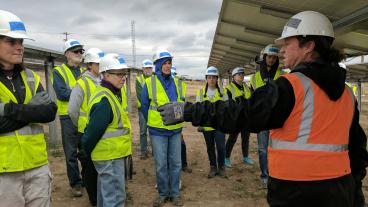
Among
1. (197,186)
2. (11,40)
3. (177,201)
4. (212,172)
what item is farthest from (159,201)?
(11,40)

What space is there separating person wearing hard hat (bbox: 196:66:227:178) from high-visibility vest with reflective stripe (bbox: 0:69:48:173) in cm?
419

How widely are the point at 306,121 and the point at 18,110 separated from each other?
210 cm

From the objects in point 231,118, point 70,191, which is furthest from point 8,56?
point 70,191

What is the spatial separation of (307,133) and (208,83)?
16.5ft

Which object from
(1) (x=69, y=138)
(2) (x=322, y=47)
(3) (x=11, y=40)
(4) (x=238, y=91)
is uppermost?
(3) (x=11, y=40)

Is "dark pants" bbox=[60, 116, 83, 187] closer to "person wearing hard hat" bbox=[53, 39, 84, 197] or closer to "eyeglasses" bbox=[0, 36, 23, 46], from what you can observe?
"person wearing hard hat" bbox=[53, 39, 84, 197]

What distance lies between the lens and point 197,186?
645cm

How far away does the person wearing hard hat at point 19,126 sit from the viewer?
2.66 m

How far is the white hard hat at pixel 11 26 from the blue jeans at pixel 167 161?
268 centimetres

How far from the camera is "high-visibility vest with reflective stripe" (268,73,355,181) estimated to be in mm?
2088

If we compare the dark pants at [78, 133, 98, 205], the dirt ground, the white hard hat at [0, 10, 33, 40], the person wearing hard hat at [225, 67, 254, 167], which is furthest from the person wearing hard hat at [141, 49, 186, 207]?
the white hard hat at [0, 10, 33, 40]

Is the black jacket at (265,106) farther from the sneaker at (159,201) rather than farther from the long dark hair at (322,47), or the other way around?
the sneaker at (159,201)

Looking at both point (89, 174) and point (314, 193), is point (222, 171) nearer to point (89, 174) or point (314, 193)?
point (89, 174)

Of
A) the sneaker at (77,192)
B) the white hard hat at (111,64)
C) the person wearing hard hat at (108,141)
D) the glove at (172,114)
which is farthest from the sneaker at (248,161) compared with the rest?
the glove at (172,114)
